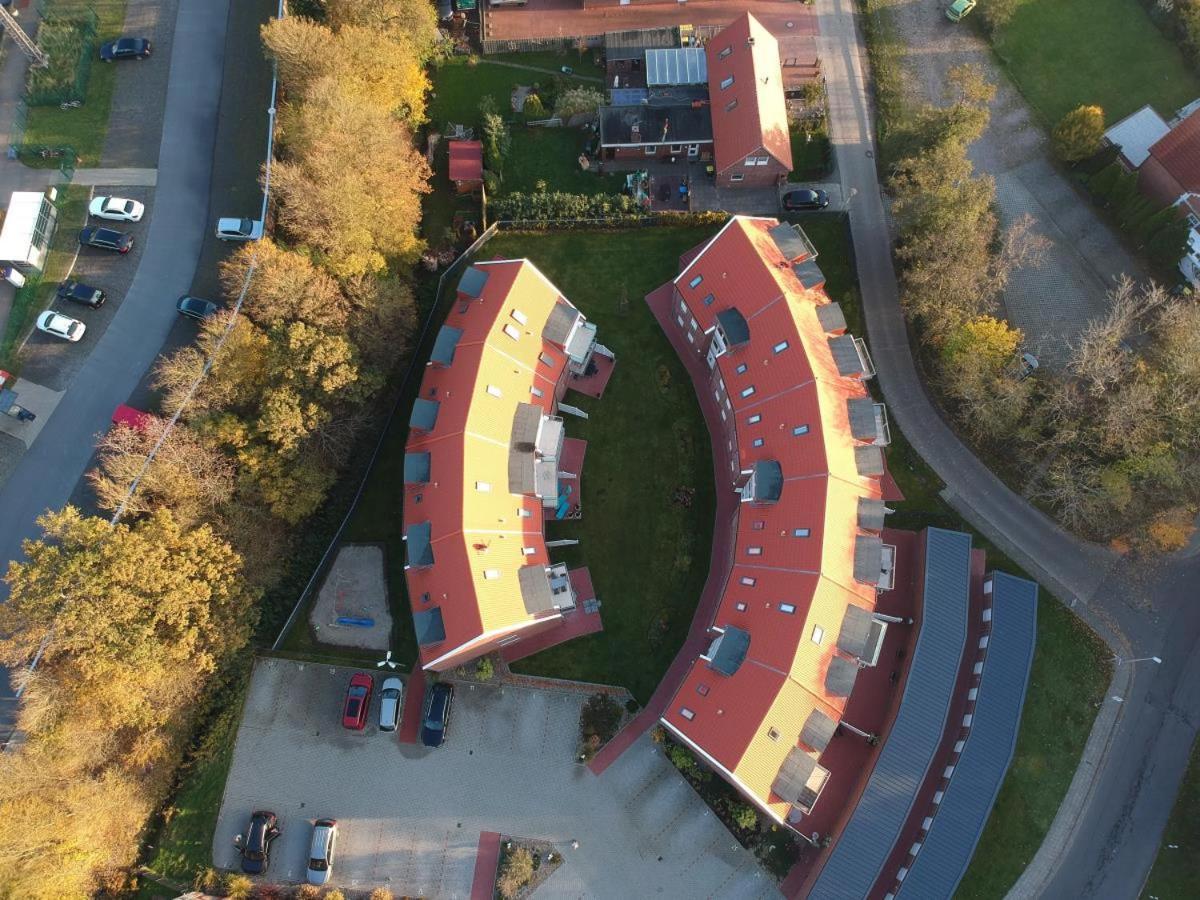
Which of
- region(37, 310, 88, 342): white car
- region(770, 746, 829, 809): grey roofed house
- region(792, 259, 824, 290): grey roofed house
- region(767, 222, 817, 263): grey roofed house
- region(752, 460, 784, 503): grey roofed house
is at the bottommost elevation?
region(770, 746, 829, 809): grey roofed house

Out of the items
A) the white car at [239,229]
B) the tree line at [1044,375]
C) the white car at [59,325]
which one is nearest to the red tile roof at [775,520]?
the tree line at [1044,375]

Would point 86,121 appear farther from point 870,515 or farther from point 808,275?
point 870,515

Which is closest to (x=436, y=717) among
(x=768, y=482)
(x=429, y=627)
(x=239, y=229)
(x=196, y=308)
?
(x=429, y=627)

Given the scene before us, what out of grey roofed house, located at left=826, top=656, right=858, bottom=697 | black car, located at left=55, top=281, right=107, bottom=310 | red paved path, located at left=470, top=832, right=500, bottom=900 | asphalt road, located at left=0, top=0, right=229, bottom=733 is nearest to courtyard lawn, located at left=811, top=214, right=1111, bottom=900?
grey roofed house, located at left=826, top=656, right=858, bottom=697

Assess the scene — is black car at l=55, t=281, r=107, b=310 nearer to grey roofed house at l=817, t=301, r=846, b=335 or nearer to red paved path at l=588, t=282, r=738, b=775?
red paved path at l=588, t=282, r=738, b=775

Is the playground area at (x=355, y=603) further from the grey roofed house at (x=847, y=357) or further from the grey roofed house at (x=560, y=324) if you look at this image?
the grey roofed house at (x=847, y=357)

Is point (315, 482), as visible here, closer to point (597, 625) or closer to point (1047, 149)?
point (597, 625)
